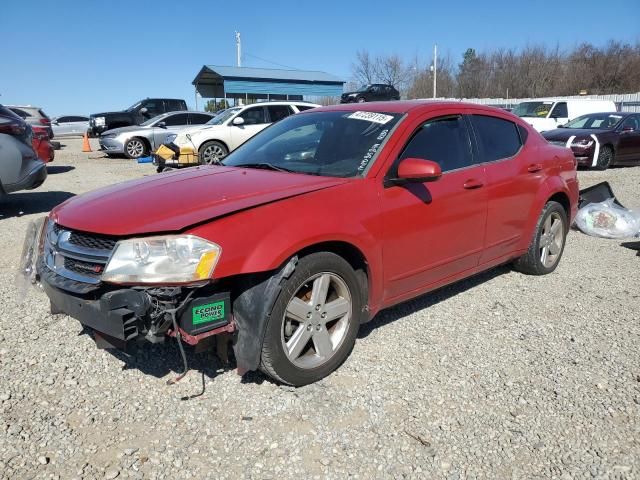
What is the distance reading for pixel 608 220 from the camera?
7031mm

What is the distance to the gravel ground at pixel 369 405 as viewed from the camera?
2523 mm

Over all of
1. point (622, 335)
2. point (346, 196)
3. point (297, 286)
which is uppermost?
point (346, 196)

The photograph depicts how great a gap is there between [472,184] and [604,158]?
1173 cm

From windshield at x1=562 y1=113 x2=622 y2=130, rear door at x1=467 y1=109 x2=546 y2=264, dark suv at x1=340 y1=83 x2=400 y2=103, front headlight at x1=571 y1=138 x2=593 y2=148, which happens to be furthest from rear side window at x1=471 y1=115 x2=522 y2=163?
dark suv at x1=340 y1=83 x2=400 y2=103

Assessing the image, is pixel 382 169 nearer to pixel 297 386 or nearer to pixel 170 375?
pixel 297 386

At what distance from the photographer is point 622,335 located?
12.8ft

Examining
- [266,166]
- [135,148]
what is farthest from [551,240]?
[135,148]

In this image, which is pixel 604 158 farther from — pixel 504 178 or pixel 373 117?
pixel 373 117

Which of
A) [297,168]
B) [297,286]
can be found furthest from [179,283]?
[297,168]

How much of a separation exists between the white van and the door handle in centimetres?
1447

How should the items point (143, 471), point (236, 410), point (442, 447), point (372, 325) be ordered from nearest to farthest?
point (143, 471) → point (442, 447) → point (236, 410) → point (372, 325)

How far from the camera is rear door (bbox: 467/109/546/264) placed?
434 centimetres

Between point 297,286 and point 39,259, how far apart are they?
5.45 feet

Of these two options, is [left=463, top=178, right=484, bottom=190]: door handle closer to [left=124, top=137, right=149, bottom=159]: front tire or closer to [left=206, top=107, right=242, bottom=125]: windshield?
[left=206, top=107, right=242, bottom=125]: windshield
